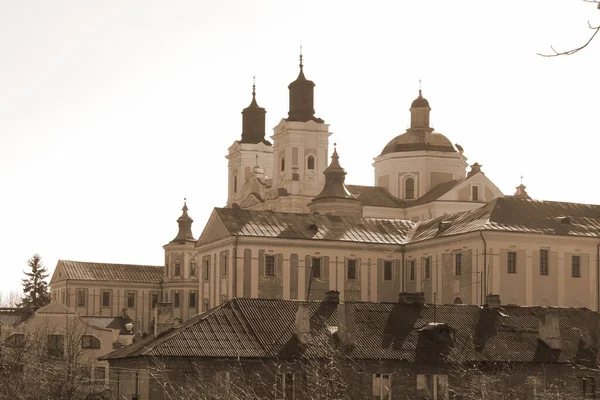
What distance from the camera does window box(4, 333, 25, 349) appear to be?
56.2 m

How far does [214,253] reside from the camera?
7100 cm

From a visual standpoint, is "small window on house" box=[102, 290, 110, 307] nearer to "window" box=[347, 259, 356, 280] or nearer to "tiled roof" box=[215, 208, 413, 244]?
"tiled roof" box=[215, 208, 413, 244]

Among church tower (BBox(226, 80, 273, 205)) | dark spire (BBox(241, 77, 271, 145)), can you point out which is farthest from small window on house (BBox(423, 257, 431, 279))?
dark spire (BBox(241, 77, 271, 145))

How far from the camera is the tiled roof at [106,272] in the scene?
110025 mm

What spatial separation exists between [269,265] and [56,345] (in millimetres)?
10874

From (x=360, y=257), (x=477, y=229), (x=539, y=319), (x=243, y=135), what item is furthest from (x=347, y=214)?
(x=539, y=319)

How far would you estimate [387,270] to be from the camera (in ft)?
233

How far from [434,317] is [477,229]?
19.5m

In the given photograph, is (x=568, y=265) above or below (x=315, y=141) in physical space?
below

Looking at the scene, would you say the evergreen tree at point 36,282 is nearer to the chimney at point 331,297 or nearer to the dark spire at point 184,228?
the dark spire at point 184,228

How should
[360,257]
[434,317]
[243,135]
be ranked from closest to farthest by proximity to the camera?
[434,317], [360,257], [243,135]

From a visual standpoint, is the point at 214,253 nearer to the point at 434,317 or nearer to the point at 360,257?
the point at 360,257

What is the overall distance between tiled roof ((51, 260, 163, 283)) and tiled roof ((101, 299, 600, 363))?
66.0 meters

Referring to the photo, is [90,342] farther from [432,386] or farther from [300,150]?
[432,386]
